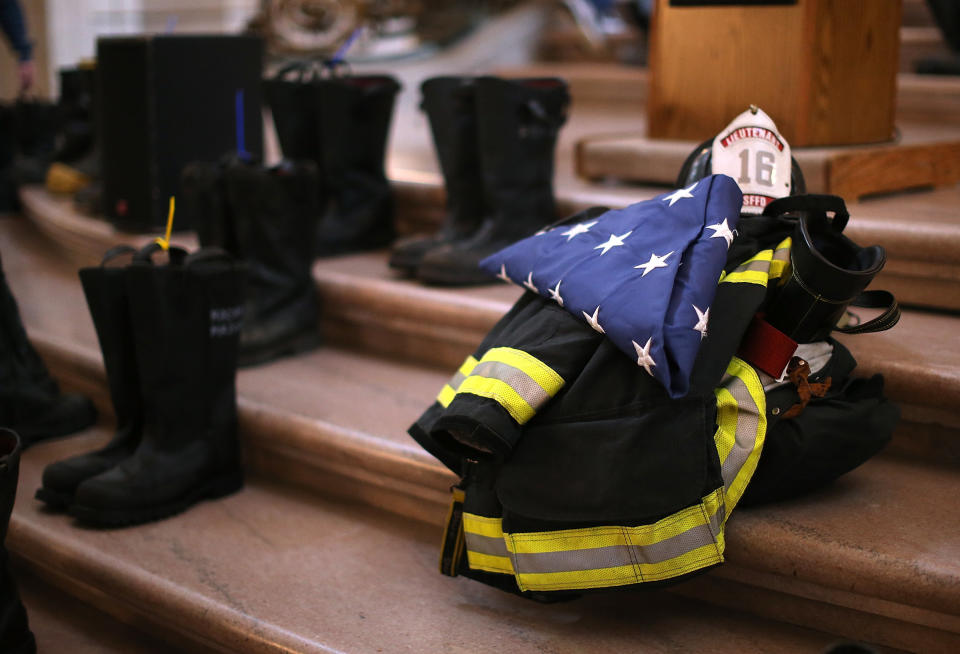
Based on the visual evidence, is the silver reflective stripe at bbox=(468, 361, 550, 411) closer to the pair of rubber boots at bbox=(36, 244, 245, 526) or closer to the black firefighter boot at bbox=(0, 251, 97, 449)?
the pair of rubber boots at bbox=(36, 244, 245, 526)

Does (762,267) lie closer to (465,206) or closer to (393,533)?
(393,533)

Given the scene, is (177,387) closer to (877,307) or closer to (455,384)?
(455,384)

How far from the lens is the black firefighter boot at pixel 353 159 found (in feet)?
8.64

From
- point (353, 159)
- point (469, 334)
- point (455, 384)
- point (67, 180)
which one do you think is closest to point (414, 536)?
point (455, 384)

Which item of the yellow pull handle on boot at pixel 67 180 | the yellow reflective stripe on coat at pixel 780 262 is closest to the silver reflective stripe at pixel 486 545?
the yellow reflective stripe on coat at pixel 780 262

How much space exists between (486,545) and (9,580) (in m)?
0.78

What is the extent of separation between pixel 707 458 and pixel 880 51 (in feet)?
4.84

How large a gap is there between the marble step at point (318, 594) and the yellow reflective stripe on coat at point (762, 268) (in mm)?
520

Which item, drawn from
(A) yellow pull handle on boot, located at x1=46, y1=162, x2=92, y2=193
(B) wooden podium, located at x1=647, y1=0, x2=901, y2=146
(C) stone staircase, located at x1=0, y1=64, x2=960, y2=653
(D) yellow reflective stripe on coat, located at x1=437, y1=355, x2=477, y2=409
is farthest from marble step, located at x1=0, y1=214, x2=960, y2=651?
(A) yellow pull handle on boot, located at x1=46, y1=162, x2=92, y2=193

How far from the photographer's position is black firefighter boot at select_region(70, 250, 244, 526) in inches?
70.2

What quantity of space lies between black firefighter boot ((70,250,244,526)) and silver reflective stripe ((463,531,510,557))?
698 millimetres

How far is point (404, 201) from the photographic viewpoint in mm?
2893

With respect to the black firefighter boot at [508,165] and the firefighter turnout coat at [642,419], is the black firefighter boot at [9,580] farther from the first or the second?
the black firefighter boot at [508,165]

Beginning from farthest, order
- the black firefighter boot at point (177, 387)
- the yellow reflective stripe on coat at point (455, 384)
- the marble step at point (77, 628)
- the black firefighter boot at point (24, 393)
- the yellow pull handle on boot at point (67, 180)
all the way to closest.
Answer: the yellow pull handle on boot at point (67, 180) → the black firefighter boot at point (24, 393) → the black firefighter boot at point (177, 387) → the marble step at point (77, 628) → the yellow reflective stripe on coat at point (455, 384)
